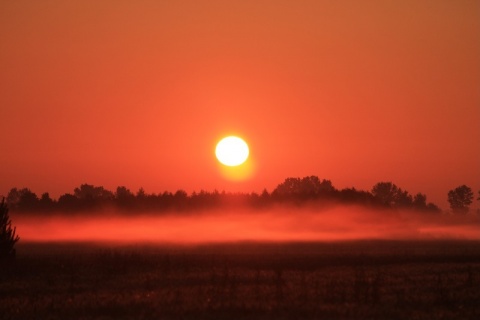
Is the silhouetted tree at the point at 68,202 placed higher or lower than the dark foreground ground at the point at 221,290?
higher

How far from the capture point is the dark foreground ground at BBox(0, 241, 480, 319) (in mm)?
29172

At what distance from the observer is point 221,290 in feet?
114

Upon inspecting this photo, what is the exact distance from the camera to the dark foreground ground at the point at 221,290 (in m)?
29.2

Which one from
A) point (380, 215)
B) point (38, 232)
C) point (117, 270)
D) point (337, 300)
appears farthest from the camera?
point (38, 232)

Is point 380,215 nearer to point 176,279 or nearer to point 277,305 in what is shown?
point 176,279

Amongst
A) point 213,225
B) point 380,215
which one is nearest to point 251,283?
point 380,215

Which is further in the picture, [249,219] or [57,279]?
[249,219]

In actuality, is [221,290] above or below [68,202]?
below

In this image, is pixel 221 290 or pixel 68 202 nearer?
pixel 221 290

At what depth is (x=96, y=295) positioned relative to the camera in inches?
1347

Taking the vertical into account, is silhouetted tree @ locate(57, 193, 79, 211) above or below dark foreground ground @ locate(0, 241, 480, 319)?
above

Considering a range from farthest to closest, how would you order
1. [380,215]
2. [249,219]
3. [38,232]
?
[249,219], [38,232], [380,215]

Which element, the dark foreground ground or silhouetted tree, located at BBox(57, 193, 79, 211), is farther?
silhouetted tree, located at BBox(57, 193, 79, 211)

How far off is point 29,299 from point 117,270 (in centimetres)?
1283
